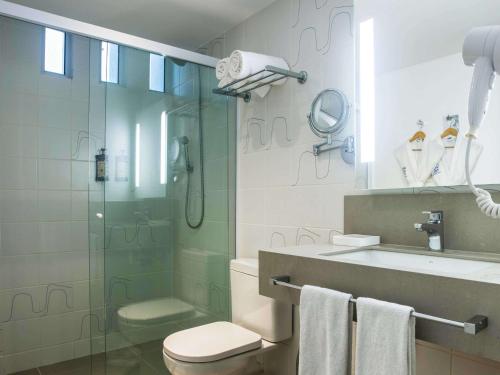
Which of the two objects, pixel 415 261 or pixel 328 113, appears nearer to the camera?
pixel 415 261

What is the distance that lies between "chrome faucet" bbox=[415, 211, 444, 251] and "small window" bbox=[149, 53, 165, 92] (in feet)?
4.98

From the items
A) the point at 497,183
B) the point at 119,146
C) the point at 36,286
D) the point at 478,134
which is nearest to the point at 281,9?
the point at 119,146

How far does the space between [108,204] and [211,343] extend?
0.88 m

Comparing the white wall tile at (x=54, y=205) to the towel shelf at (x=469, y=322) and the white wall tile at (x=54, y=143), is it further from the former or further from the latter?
the towel shelf at (x=469, y=322)

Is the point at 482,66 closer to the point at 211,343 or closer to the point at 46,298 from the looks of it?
the point at 211,343

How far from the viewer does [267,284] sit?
1470 mm

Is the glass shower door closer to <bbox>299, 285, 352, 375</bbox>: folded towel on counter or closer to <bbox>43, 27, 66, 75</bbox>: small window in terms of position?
<bbox>43, 27, 66, 75</bbox>: small window

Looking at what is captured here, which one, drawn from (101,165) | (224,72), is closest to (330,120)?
(224,72)

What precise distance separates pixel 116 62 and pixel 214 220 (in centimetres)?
106

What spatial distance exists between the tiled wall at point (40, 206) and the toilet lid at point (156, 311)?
2.66 feet

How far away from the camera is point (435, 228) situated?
4.59 ft

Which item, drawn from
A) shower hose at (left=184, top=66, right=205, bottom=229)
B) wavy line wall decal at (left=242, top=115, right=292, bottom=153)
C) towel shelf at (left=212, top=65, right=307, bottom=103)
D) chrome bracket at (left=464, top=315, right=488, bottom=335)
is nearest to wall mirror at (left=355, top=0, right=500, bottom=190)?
towel shelf at (left=212, top=65, right=307, bottom=103)

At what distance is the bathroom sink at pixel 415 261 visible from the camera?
1204mm

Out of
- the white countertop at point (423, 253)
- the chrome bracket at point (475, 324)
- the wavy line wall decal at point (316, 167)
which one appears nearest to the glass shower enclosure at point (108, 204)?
the wavy line wall decal at point (316, 167)
